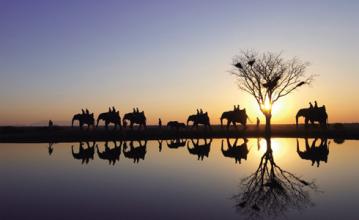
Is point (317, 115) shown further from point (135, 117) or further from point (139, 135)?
point (135, 117)

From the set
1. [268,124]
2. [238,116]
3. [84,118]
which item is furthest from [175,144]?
[84,118]

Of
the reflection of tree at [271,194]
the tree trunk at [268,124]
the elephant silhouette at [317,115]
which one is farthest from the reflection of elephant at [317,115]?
the reflection of tree at [271,194]

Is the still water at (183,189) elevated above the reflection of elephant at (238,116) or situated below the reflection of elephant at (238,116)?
below

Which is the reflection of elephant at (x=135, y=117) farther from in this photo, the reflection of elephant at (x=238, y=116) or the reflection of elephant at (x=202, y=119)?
the reflection of elephant at (x=238, y=116)

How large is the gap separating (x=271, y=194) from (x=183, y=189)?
2.70m

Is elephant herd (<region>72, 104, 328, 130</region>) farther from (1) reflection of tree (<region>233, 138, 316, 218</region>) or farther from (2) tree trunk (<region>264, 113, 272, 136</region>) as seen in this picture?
(1) reflection of tree (<region>233, 138, 316, 218</region>)

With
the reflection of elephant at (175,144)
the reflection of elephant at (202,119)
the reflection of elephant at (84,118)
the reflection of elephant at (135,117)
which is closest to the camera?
the reflection of elephant at (175,144)

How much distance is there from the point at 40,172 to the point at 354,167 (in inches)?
528

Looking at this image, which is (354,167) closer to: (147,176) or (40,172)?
(147,176)

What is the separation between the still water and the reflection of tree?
0.08 feet

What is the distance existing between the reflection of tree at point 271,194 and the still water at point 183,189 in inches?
0.9

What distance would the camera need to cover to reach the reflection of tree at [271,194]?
9806 millimetres

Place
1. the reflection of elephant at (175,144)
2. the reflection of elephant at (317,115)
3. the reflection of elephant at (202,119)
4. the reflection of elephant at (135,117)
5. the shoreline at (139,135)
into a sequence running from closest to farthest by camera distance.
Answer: the reflection of elephant at (175,144) → the shoreline at (139,135) → the reflection of elephant at (317,115) → the reflection of elephant at (135,117) → the reflection of elephant at (202,119)

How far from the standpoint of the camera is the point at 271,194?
457 inches
